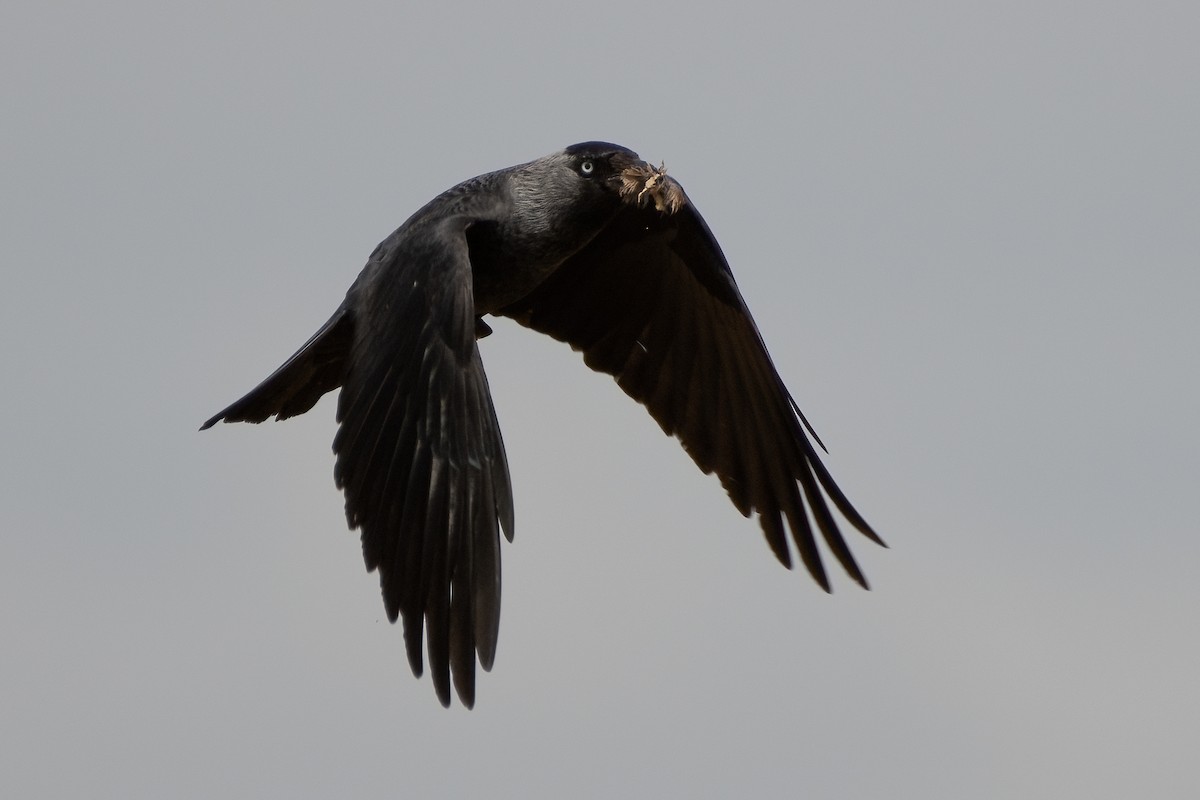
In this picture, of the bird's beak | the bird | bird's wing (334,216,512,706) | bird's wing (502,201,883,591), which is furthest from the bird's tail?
Answer: the bird's beak

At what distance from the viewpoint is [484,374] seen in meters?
9.62

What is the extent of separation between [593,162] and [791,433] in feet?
7.22

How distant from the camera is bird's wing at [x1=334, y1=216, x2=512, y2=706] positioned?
888 cm

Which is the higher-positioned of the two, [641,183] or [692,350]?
[641,183]

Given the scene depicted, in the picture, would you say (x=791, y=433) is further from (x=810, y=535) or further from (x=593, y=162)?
(x=593, y=162)

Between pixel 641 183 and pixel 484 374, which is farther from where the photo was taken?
pixel 641 183

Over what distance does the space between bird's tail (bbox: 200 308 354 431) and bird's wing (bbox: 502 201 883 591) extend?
144 centimetres

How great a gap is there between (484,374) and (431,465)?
605 millimetres

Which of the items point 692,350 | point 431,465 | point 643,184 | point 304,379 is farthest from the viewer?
point 692,350

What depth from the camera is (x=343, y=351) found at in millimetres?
10859

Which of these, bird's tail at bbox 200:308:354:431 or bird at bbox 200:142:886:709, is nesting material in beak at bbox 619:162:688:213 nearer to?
bird at bbox 200:142:886:709

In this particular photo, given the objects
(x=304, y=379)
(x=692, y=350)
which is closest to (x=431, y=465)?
(x=304, y=379)

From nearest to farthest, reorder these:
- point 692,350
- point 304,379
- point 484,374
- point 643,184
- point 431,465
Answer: point 431,465 → point 484,374 → point 643,184 → point 304,379 → point 692,350

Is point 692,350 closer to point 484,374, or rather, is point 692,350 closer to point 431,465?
point 484,374
